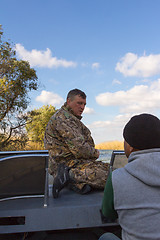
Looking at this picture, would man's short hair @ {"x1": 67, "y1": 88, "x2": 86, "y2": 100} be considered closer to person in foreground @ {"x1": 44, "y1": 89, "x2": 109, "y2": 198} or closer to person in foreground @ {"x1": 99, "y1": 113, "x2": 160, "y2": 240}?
person in foreground @ {"x1": 44, "y1": 89, "x2": 109, "y2": 198}

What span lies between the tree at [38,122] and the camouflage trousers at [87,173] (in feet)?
39.9

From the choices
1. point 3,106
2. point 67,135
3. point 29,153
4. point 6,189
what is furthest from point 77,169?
point 3,106

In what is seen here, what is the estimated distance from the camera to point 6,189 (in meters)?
2.54

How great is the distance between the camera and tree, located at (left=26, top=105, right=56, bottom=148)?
14.8 meters

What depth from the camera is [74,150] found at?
2.81 meters

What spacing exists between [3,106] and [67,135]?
36.0ft

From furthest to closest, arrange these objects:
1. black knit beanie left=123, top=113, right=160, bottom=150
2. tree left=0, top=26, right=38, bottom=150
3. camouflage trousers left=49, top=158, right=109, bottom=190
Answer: tree left=0, top=26, right=38, bottom=150, camouflage trousers left=49, top=158, right=109, bottom=190, black knit beanie left=123, top=113, right=160, bottom=150

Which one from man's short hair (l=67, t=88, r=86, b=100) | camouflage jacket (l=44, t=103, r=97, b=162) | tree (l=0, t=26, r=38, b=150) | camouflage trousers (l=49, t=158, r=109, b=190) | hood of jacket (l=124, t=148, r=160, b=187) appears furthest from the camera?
tree (l=0, t=26, r=38, b=150)

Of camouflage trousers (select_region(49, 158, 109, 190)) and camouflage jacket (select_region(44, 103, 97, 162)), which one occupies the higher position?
camouflage jacket (select_region(44, 103, 97, 162))

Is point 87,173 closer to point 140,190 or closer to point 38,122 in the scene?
point 140,190

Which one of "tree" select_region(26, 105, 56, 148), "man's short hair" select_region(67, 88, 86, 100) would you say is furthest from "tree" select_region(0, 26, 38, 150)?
"man's short hair" select_region(67, 88, 86, 100)

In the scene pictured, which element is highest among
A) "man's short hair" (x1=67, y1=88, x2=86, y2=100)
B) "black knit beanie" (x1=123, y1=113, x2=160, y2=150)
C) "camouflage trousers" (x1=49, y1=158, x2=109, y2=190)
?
"man's short hair" (x1=67, y1=88, x2=86, y2=100)

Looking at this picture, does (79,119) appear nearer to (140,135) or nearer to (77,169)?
(77,169)

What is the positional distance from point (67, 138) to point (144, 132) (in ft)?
5.55
